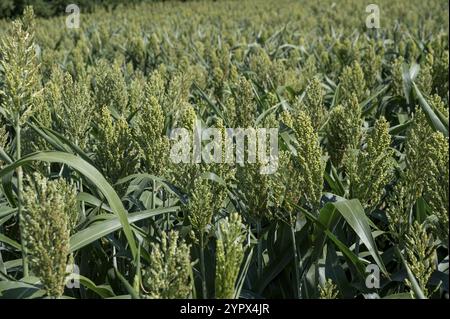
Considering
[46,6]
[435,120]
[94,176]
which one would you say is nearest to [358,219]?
[435,120]

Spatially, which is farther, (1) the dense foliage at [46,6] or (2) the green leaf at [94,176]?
(1) the dense foliage at [46,6]

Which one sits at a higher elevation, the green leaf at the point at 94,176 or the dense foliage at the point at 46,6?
the dense foliage at the point at 46,6

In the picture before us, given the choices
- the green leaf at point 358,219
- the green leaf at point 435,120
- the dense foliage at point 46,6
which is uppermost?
the dense foliage at point 46,6

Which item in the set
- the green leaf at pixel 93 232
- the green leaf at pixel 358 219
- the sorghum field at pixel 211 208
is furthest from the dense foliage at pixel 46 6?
the green leaf at pixel 358 219

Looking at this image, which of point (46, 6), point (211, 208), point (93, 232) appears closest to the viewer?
point (211, 208)

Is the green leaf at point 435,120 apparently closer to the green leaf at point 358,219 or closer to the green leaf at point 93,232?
the green leaf at point 358,219

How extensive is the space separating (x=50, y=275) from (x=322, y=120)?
1289 mm

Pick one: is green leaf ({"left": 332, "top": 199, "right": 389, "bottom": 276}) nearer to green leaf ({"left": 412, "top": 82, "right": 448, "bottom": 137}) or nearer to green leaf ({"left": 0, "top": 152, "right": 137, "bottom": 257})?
green leaf ({"left": 412, "top": 82, "right": 448, "bottom": 137})

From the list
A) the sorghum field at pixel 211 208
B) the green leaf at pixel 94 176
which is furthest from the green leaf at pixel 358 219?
the green leaf at pixel 94 176

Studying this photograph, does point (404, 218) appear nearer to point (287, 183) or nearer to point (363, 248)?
point (287, 183)

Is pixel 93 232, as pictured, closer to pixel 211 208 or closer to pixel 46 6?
pixel 211 208

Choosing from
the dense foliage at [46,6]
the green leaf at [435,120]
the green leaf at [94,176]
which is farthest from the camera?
the dense foliage at [46,6]

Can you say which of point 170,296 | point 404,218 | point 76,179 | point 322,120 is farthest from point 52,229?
point 322,120

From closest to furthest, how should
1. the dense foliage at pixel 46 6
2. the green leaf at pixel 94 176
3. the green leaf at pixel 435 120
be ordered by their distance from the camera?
the green leaf at pixel 94 176 < the green leaf at pixel 435 120 < the dense foliage at pixel 46 6
